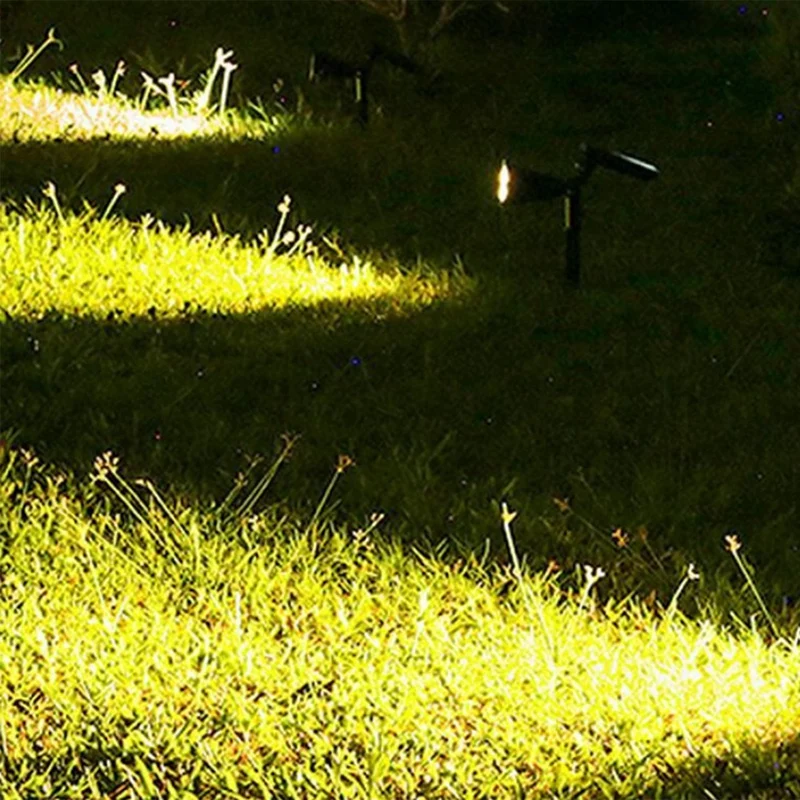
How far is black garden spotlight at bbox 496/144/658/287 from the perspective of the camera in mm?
6246

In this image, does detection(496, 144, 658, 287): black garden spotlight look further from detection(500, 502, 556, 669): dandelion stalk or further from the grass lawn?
detection(500, 502, 556, 669): dandelion stalk

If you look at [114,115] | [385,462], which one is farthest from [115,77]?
[385,462]

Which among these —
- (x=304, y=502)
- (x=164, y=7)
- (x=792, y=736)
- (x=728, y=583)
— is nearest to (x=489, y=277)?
(x=304, y=502)

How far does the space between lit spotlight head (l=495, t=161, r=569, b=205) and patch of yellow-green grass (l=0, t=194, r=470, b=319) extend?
14.4 inches

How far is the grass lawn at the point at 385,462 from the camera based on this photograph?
11.4 feet

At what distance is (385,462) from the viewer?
15.7 feet

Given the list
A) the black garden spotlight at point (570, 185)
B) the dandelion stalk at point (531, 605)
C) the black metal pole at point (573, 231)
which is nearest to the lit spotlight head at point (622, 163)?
the black garden spotlight at point (570, 185)

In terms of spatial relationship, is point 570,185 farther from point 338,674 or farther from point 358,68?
point 338,674

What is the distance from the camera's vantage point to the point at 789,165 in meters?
8.44

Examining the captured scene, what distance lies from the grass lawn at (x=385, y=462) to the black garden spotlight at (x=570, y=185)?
0.14 meters

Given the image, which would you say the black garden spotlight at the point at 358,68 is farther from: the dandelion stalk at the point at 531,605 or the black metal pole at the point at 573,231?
the dandelion stalk at the point at 531,605

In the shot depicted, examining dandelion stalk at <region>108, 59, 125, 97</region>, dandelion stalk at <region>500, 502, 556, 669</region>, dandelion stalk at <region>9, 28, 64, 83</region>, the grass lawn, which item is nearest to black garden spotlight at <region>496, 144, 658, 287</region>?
the grass lawn

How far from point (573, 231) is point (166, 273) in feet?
4.95

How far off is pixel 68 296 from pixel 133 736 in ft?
9.09
